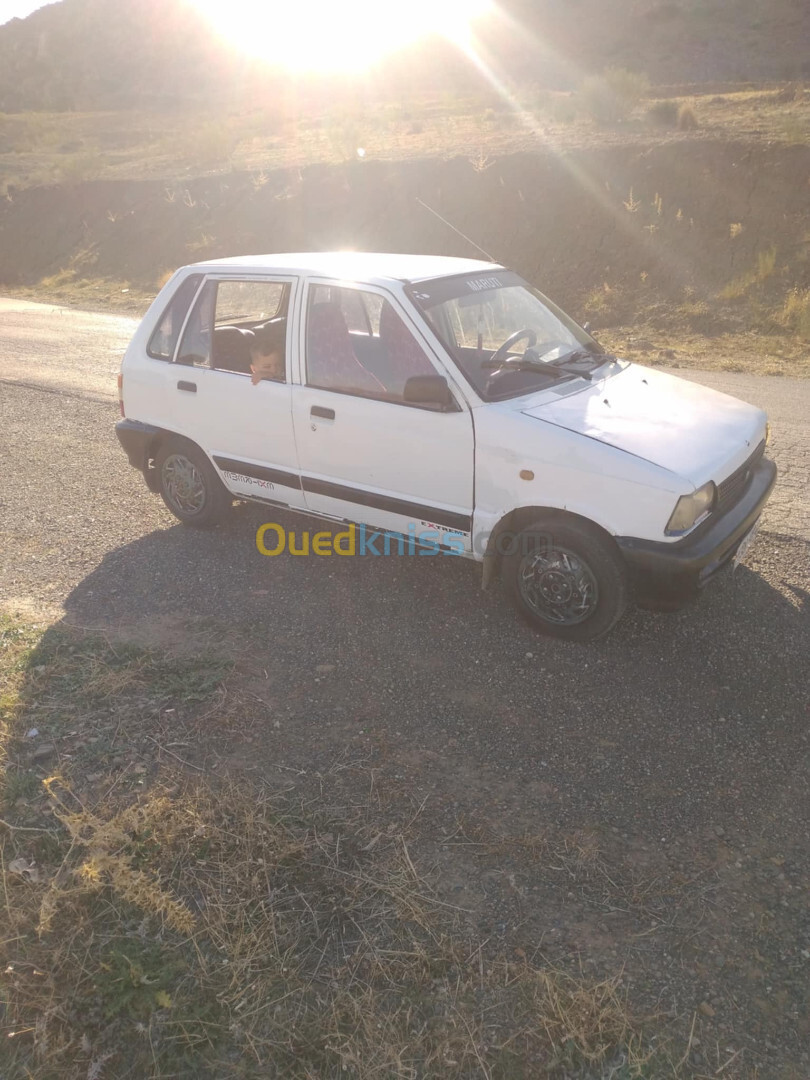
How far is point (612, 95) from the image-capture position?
74.3 ft

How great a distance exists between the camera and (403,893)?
272cm

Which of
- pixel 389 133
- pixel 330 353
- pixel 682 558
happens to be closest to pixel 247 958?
pixel 682 558

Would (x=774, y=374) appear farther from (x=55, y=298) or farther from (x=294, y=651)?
(x=55, y=298)

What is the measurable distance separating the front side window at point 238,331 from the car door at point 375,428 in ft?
0.88

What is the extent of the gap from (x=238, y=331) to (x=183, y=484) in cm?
122

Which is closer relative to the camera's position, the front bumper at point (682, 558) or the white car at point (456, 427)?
the front bumper at point (682, 558)

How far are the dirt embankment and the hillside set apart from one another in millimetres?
16711

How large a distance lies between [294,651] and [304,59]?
5838 centimetres

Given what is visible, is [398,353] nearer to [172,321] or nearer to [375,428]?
[375,428]

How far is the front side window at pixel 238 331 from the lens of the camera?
16.0 feet

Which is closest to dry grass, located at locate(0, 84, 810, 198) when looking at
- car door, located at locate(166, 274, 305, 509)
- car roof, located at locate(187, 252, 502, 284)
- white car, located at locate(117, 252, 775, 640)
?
car roof, located at locate(187, 252, 502, 284)

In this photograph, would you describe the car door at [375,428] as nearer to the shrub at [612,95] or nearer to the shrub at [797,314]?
the shrub at [797,314]

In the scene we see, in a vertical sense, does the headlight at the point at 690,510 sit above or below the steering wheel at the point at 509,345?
below

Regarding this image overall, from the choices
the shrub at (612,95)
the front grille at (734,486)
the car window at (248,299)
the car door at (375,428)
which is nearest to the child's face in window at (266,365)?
the car door at (375,428)
